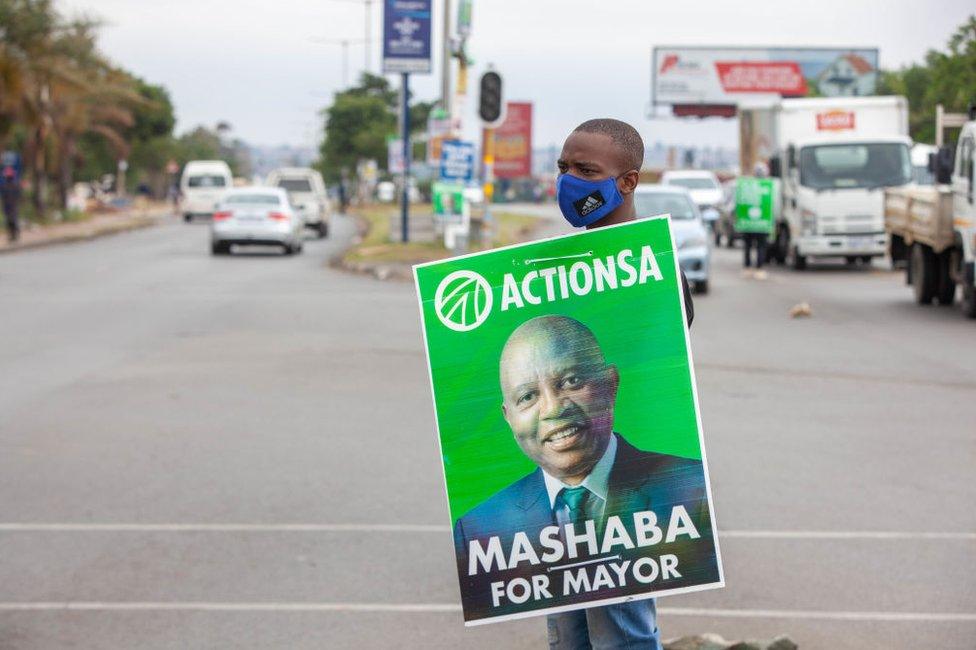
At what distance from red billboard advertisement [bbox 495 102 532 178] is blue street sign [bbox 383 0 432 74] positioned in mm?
75858

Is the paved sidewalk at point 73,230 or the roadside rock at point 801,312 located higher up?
the paved sidewalk at point 73,230

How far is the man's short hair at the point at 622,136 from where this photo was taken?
3.91 metres

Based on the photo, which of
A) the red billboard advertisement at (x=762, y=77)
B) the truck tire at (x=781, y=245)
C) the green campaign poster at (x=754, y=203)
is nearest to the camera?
the green campaign poster at (x=754, y=203)

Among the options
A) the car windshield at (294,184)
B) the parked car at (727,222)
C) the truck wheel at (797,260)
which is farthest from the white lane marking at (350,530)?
the car windshield at (294,184)

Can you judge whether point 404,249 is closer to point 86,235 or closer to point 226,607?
point 86,235

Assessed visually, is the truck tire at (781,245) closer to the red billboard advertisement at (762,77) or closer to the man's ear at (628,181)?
the man's ear at (628,181)

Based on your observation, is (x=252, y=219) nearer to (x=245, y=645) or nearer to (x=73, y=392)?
(x=73, y=392)

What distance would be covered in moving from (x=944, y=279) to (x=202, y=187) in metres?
44.5

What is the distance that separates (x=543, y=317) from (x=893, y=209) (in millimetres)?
19053

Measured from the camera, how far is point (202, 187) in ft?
201

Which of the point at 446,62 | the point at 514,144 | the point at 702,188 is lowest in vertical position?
the point at 702,188

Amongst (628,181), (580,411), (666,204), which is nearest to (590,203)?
(628,181)

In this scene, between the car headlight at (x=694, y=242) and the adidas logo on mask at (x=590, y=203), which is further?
the car headlight at (x=694, y=242)

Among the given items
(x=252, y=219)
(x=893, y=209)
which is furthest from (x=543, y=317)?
(x=252, y=219)
